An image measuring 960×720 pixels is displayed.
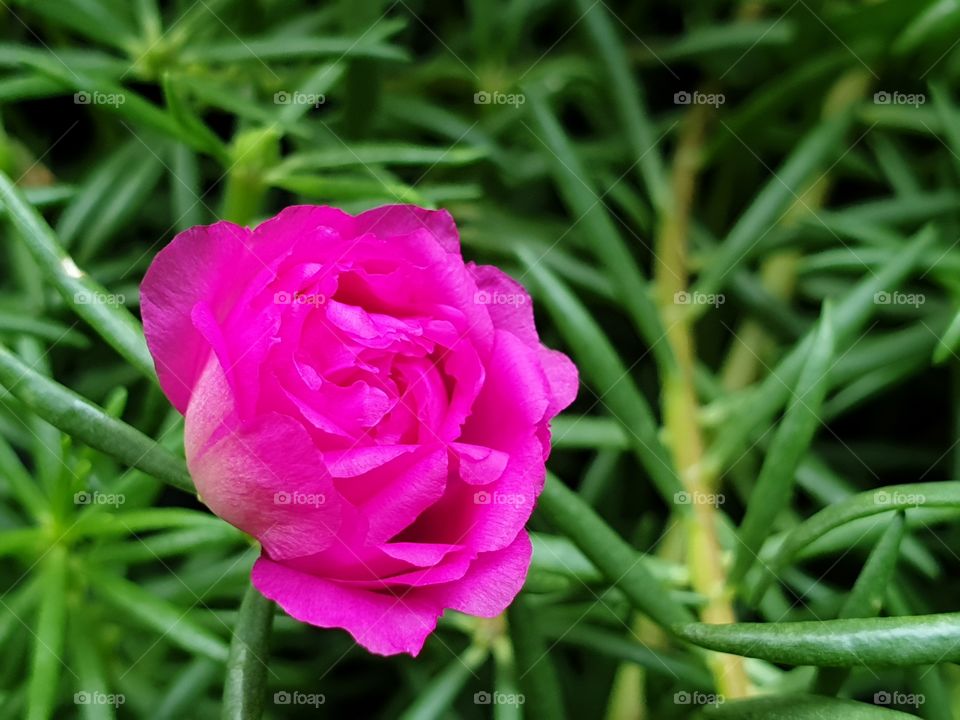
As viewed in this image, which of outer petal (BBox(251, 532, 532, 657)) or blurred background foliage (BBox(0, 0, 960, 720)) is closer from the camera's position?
outer petal (BBox(251, 532, 532, 657))

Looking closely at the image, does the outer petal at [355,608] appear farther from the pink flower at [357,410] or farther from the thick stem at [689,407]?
the thick stem at [689,407]

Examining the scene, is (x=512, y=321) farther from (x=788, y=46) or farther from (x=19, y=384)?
(x=788, y=46)

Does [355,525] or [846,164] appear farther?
[846,164]

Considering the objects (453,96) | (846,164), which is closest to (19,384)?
(453,96)

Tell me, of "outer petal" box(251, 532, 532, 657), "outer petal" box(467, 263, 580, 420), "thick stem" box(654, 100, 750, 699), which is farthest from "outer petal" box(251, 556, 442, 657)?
"thick stem" box(654, 100, 750, 699)

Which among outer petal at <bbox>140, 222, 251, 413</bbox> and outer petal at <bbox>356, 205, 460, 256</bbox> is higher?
outer petal at <bbox>356, 205, 460, 256</bbox>

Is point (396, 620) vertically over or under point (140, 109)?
under

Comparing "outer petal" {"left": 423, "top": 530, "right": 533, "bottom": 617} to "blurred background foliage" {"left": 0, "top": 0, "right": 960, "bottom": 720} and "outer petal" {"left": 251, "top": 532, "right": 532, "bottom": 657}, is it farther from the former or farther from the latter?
"blurred background foliage" {"left": 0, "top": 0, "right": 960, "bottom": 720}
